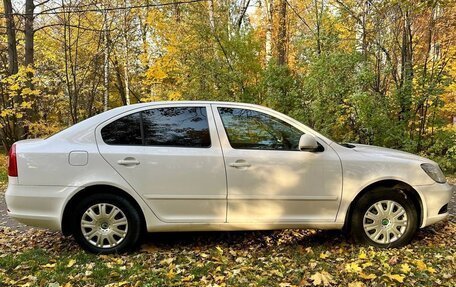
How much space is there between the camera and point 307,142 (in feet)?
13.2

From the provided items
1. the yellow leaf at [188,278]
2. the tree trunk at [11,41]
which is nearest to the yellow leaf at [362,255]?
the yellow leaf at [188,278]

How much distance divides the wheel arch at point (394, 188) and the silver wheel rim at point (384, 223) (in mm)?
159

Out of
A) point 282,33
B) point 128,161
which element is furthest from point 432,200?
point 282,33

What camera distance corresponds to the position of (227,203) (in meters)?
4.08

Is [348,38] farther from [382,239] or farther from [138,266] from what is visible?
[138,266]

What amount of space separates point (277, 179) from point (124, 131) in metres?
1.67

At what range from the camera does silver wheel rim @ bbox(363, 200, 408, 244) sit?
166 inches

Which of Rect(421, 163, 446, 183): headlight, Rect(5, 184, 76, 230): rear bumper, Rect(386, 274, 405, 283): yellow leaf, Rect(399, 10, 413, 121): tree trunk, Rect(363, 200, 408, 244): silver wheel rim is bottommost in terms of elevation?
Rect(386, 274, 405, 283): yellow leaf

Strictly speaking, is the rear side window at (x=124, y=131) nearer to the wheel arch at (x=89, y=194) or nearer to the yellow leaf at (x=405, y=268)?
the wheel arch at (x=89, y=194)

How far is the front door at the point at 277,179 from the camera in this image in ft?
13.4

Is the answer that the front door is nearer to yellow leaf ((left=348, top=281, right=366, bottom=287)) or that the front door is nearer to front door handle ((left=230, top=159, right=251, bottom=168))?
front door handle ((left=230, top=159, right=251, bottom=168))

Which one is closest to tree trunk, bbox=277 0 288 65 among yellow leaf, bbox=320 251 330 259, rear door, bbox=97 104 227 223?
rear door, bbox=97 104 227 223

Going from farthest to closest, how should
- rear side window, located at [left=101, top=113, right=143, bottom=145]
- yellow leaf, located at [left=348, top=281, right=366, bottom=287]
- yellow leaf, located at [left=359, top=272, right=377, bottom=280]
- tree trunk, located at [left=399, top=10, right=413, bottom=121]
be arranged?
1. tree trunk, located at [left=399, top=10, right=413, bottom=121]
2. rear side window, located at [left=101, top=113, right=143, bottom=145]
3. yellow leaf, located at [left=359, top=272, right=377, bottom=280]
4. yellow leaf, located at [left=348, top=281, right=366, bottom=287]

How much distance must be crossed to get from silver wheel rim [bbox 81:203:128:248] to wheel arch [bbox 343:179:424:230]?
2.36 metres
